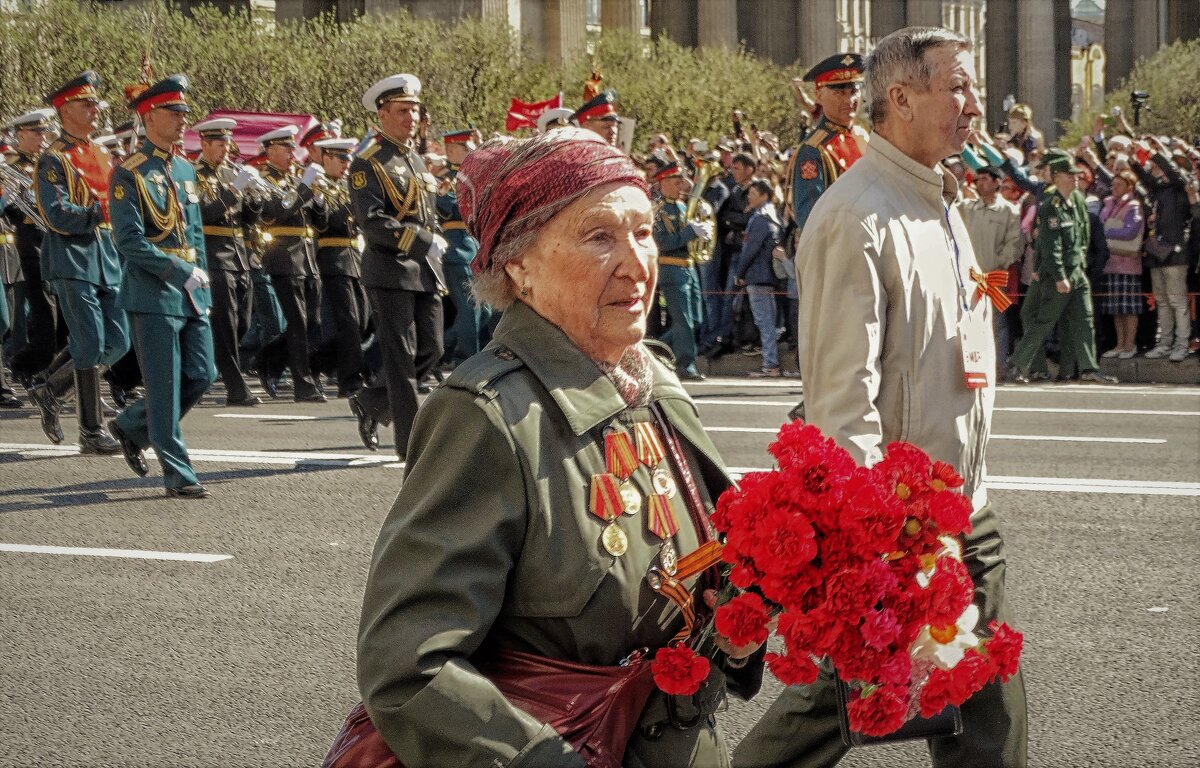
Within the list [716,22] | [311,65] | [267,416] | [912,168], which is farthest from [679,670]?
[716,22]

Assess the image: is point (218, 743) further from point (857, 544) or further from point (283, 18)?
point (283, 18)

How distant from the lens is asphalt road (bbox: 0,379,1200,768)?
5.33 meters

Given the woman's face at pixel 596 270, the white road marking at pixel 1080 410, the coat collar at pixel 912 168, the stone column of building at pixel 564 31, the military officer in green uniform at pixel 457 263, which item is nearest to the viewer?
the woman's face at pixel 596 270

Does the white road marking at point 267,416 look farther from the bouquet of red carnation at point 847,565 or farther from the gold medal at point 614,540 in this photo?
the bouquet of red carnation at point 847,565

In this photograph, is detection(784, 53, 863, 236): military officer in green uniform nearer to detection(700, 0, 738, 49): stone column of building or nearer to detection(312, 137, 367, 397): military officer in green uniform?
detection(312, 137, 367, 397): military officer in green uniform

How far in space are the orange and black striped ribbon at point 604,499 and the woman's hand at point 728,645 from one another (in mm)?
192

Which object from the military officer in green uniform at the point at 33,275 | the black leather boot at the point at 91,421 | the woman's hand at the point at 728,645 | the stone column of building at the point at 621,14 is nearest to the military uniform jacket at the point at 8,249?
the military officer in green uniform at the point at 33,275

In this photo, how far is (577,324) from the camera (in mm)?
2857

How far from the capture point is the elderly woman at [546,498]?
2516 millimetres

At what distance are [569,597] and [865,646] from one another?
45 centimetres

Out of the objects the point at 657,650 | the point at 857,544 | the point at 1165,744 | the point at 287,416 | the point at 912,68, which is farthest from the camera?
the point at 287,416

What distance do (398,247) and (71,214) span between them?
3.27 metres

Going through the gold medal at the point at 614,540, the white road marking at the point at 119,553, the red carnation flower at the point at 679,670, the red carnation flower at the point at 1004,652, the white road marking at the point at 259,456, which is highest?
the gold medal at the point at 614,540

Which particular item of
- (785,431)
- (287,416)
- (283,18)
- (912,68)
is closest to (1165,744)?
(912,68)
